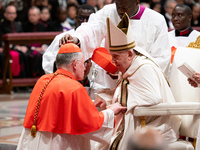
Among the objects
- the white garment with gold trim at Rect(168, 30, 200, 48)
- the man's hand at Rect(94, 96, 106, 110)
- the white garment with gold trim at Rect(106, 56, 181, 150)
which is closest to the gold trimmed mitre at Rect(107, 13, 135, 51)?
the white garment with gold trim at Rect(106, 56, 181, 150)

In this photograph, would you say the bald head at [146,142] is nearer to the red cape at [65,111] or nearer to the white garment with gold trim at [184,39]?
the red cape at [65,111]

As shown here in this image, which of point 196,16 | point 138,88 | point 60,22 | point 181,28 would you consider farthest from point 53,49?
point 196,16

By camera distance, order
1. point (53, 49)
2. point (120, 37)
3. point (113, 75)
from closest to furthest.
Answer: point (120, 37) → point (113, 75) → point (53, 49)

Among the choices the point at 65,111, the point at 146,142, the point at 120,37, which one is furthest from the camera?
the point at 120,37

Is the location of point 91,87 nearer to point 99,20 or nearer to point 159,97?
point 99,20

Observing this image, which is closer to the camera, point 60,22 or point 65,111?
point 65,111

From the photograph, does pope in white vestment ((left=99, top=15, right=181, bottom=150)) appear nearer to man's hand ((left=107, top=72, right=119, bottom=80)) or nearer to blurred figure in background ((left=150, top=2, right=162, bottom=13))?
man's hand ((left=107, top=72, right=119, bottom=80))

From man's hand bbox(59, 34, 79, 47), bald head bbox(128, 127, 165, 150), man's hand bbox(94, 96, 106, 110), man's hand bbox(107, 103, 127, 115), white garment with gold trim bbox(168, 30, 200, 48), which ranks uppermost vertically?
bald head bbox(128, 127, 165, 150)

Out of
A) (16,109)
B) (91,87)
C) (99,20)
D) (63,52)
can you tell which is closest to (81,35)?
(99,20)

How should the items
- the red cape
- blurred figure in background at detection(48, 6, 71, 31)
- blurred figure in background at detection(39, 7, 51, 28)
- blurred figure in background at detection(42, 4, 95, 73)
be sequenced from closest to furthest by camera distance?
the red cape, blurred figure in background at detection(42, 4, 95, 73), blurred figure in background at detection(48, 6, 71, 31), blurred figure in background at detection(39, 7, 51, 28)

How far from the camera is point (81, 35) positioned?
392cm

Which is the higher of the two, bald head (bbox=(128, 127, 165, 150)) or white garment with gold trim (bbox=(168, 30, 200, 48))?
bald head (bbox=(128, 127, 165, 150))

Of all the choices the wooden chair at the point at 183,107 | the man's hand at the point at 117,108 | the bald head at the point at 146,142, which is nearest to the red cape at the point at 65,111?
the man's hand at the point at 117,108

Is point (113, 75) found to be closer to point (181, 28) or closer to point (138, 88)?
point (138, 88)
